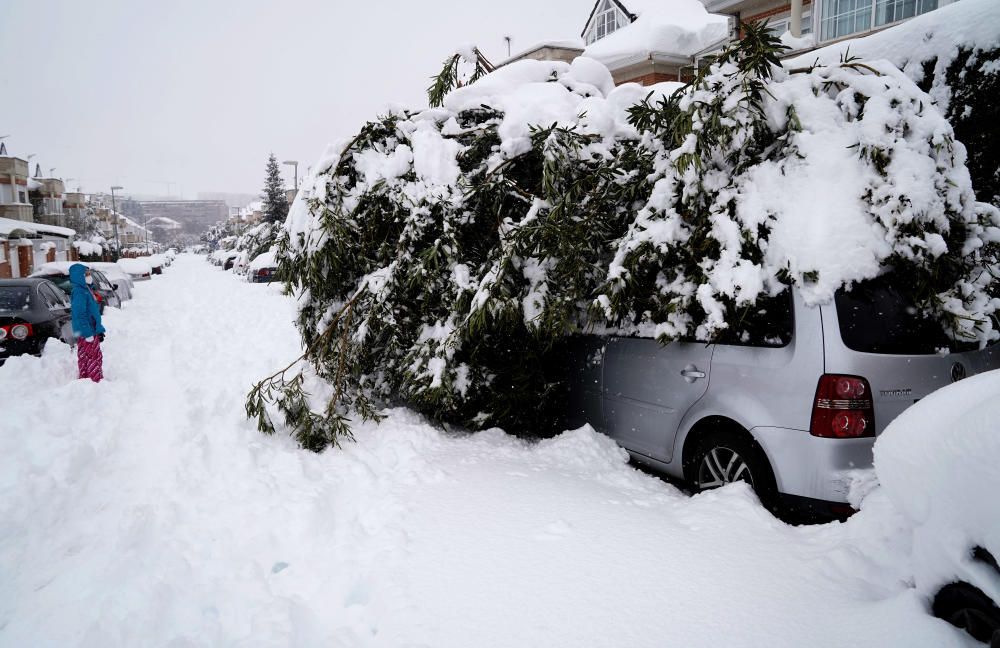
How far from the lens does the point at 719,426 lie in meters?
3.85

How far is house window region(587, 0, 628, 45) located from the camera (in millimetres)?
24266

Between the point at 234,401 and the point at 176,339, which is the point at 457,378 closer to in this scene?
the point at 234,401

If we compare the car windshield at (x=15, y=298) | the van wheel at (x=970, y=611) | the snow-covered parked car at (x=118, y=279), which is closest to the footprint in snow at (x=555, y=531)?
the van wheel at (x=970, y=611)

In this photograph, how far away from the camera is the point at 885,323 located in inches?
129

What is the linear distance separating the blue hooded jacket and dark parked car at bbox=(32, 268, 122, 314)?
7.56 metres

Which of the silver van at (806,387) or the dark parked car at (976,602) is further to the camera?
the silver van at (806,387)

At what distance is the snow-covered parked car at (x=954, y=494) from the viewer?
6.80 ft

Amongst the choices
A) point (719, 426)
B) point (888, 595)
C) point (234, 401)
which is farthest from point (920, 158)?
point (234, 401)

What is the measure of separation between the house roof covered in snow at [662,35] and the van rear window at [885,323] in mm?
16930

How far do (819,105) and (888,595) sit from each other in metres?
3.02

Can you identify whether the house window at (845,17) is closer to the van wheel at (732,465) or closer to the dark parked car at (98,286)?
the van wheel at (732,465)

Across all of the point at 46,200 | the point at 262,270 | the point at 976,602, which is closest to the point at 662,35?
the point at 976,602

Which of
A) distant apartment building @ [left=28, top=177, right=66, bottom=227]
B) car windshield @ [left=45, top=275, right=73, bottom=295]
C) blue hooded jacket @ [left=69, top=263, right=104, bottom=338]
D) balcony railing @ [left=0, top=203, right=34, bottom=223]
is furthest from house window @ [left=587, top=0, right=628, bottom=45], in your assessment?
distant apartment building @ [left=28, top=177, right=66, bottom=227]

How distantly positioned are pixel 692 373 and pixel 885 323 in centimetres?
119
